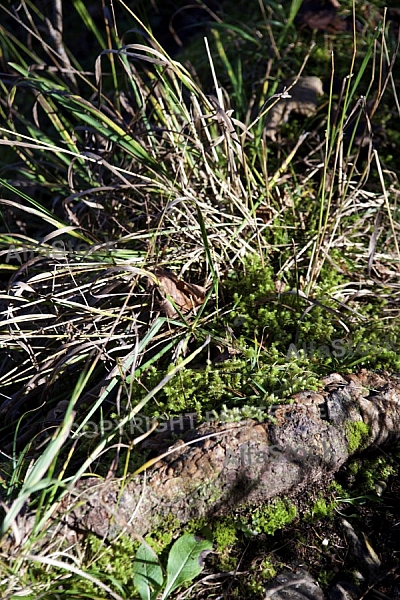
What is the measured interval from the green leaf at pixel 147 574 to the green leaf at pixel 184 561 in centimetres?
2

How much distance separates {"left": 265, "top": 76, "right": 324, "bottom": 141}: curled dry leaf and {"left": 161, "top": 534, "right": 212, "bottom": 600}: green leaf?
1.79 metres

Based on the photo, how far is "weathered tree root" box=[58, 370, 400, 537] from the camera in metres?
1.50

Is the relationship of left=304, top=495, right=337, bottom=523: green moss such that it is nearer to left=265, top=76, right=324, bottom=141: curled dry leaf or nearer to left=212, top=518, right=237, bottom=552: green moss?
left=212, top=518, right=237, bottom=552: green moss

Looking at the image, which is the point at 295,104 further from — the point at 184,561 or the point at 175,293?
the point at 184,561

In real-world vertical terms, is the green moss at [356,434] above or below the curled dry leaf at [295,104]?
below

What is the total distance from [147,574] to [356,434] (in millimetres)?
711

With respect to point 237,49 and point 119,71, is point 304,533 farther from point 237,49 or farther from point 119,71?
point 119,71

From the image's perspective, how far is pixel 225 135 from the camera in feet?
6.64

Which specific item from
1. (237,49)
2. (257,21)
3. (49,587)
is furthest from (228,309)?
(257,21)

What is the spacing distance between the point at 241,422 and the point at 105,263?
73cm

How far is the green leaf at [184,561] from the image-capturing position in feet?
4.73

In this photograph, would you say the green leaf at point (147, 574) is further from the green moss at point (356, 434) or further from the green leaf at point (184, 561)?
the green moss at point (356, 434)

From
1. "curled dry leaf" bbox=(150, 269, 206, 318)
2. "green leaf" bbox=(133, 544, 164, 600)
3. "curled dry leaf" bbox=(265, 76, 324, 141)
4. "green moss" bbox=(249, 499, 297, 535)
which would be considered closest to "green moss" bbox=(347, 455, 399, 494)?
"green moss" bbox=(249, 499, 297, 535)

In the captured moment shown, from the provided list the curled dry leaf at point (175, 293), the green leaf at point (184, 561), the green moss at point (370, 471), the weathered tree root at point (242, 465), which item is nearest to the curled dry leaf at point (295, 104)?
the curled dry leaf at point (175, 293)
